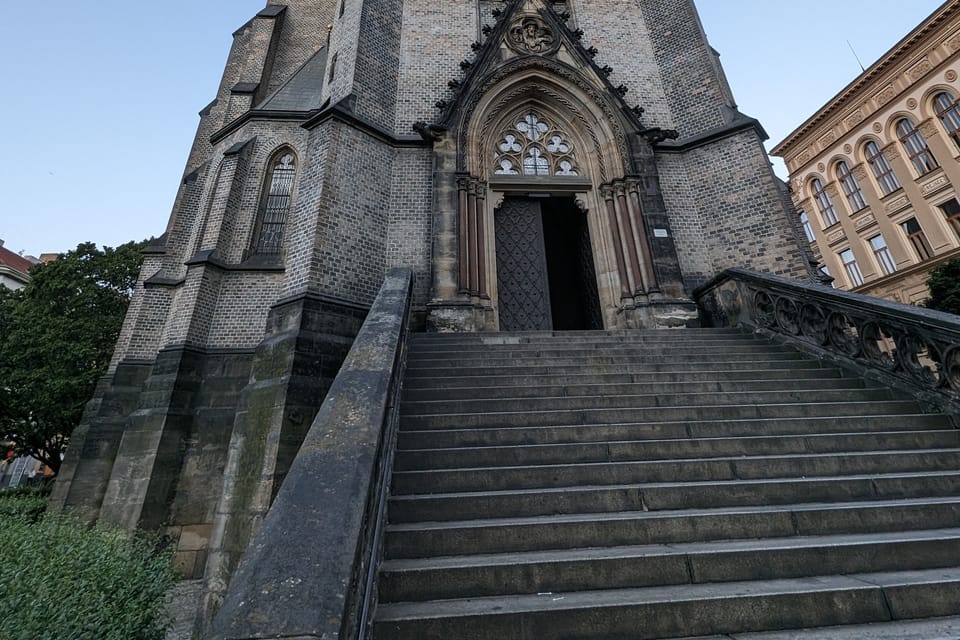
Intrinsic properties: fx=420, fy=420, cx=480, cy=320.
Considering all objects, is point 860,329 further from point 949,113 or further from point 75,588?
point 949,113

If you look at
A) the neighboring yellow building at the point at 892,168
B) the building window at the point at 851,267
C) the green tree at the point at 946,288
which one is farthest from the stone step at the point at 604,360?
the building window at the point at 851,267

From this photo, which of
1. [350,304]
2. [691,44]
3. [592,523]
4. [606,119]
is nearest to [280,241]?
[350,304]

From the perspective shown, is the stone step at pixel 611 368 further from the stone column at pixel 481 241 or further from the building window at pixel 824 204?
the building window at pixel 824 204

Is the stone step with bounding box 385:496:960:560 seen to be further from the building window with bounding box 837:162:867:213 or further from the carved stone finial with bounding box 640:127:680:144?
the building window with bounding box 837:162:867:213

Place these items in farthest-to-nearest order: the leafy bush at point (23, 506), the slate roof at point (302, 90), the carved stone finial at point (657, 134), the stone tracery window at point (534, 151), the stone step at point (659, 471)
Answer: the slate roof at point (302, 90) < the stone tracery window at point (534, 151) < the carved stone finial at point (657, 134) < the leafy bush at point (23, 506) < the stone step at point (659, 471)

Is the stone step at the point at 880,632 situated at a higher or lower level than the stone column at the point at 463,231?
lower

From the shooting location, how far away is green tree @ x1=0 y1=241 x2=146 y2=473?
48.6 feet

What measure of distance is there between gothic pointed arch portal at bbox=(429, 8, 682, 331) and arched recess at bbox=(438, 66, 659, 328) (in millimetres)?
25

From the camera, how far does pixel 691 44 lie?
36.9 feet

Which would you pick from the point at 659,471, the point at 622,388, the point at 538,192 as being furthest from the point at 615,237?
the point at 659,471

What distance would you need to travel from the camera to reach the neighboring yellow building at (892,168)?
20422 millimetres

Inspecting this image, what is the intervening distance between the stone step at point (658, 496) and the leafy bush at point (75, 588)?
5.79ft

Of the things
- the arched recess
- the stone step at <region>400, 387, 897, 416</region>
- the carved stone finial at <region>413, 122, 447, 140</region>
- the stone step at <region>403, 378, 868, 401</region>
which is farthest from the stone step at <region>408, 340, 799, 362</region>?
the carved stone finial at <region>413, 122, 447, 140</region>

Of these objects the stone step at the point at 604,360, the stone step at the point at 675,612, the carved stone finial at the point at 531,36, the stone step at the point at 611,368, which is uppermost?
the carved stone finial at the point at 531,36
